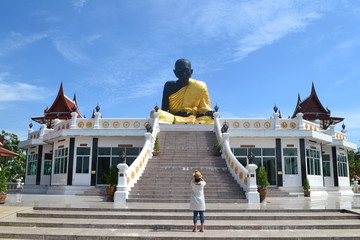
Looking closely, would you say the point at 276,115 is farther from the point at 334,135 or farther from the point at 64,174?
the point at 64,174

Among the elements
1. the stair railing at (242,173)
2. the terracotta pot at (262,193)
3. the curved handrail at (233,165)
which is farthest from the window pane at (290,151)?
the terracotta pot at (262,193)

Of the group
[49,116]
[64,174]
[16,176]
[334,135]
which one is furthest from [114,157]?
[16,176]

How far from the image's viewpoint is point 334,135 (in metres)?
24.8

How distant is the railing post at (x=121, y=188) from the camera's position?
13.3 meters

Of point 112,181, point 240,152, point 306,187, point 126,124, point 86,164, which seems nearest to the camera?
point 112,181

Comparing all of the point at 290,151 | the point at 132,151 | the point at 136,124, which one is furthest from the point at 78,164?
the point at 290,151

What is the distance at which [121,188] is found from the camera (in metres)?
13.5

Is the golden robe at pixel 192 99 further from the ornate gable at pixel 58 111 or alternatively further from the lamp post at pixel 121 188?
the ornate gable at pixel 58 111

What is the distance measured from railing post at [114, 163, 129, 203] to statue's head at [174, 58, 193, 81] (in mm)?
16385

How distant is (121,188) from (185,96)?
1577 centimetres

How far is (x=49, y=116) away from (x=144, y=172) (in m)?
26.7

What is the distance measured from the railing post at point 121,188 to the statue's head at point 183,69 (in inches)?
645

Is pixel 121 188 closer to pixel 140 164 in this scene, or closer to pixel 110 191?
pixel 110 191

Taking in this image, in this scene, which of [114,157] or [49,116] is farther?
[49,116]
